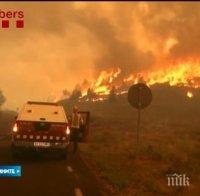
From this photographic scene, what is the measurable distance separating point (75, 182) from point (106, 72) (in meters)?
141

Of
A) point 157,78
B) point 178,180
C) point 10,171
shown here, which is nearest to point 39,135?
point 10,171

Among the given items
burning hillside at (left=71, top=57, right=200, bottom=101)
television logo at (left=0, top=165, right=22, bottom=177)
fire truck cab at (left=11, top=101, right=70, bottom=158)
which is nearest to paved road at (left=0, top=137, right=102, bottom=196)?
television logo at (left=0, top=165, right=22, bottom=177)

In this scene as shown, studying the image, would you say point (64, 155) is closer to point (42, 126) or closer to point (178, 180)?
point (42, 126)

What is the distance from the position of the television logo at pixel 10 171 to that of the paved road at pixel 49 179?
0.61 feet

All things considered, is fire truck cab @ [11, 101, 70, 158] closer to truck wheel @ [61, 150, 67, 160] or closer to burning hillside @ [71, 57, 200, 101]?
truck wheel @ [61, 150, 67, 160]

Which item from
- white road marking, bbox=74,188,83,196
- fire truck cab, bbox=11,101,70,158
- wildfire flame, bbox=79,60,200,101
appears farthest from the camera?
wildfire flame, bbox=79,60,200,101

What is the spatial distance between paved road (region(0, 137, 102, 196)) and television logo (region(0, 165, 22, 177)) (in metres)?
0.18

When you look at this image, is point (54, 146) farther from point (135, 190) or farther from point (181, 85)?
point (181, 85)

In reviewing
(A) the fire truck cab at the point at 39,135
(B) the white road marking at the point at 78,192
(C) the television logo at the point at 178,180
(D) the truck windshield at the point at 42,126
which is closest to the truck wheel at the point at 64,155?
(A) the fire truck cab at the point at 39,135

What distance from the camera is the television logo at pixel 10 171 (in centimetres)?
1445

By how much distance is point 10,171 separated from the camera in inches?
604

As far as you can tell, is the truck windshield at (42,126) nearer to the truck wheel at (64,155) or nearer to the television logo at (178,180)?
the truck wheel at (64,155)

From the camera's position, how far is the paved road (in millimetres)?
11835

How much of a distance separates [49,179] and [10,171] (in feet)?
7.04
